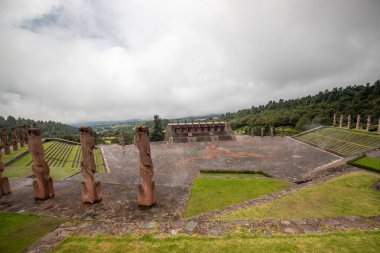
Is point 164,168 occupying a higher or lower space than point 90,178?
lower

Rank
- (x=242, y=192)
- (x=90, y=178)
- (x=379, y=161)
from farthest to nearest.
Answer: (x=379, y=161), (x=242, y=192), (x=90, y=178)

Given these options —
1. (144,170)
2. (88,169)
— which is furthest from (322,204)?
(88,169)

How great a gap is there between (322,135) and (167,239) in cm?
3210

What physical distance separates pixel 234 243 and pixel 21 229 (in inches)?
281

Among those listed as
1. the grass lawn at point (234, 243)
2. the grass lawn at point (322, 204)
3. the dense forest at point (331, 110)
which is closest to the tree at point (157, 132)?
the dense forest at point (331, 110)

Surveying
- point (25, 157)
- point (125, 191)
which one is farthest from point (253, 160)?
point (25, 157)

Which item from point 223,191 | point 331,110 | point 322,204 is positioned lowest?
point 223,191

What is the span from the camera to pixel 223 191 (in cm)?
1043

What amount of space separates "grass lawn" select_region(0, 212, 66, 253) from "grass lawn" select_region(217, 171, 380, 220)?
20.4ft

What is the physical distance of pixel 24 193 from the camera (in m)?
9.52

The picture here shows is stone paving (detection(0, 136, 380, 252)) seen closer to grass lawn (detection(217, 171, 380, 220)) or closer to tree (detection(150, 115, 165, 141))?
grass lawn (detection(217, 171, 380, 220))

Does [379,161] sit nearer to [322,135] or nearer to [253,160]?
[253,160]

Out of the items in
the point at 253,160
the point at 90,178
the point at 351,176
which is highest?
the point at 90,178

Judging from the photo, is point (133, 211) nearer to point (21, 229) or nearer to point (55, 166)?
point (21, 229)
